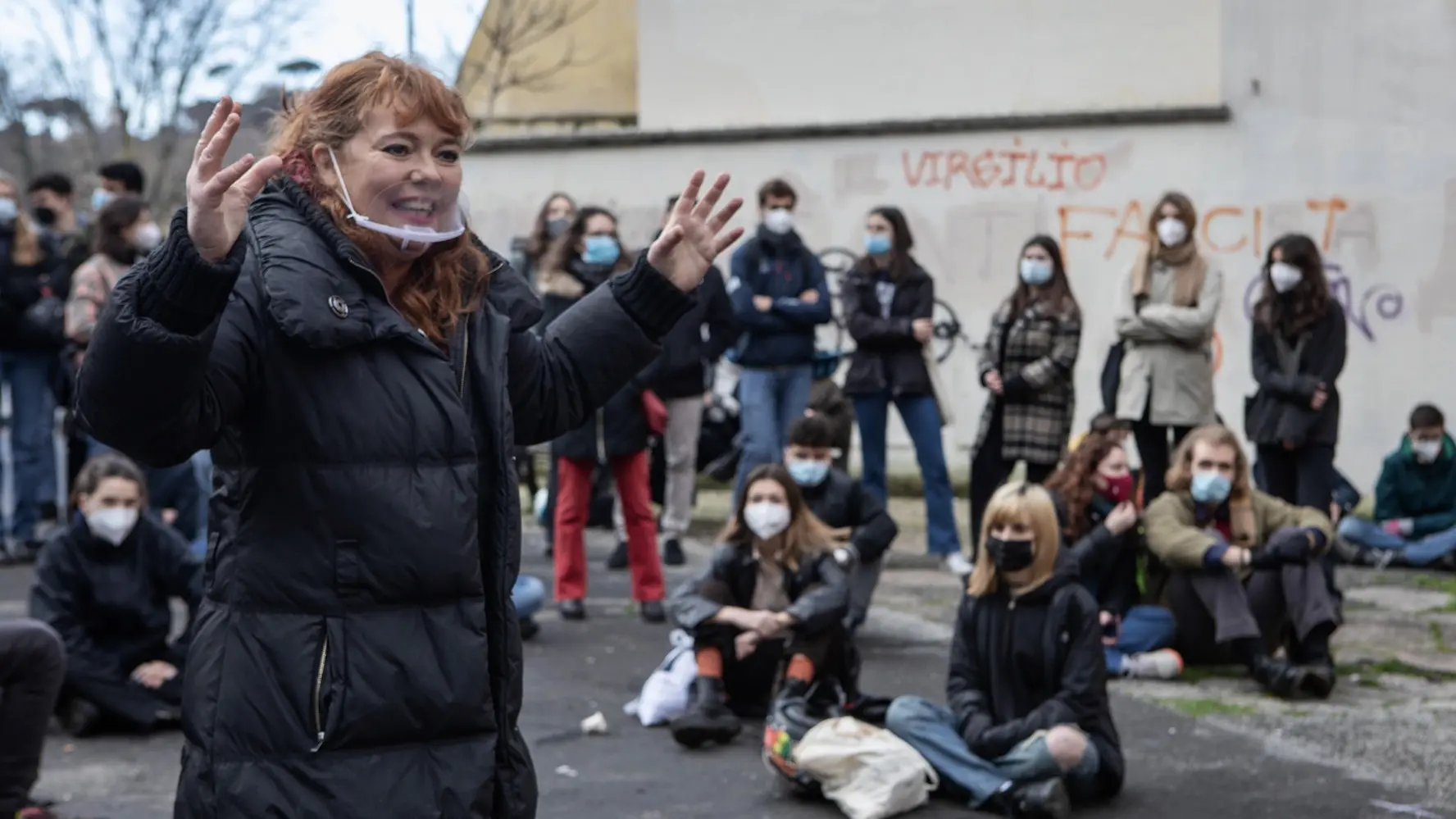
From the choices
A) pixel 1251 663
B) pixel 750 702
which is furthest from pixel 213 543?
pixel 1251 663

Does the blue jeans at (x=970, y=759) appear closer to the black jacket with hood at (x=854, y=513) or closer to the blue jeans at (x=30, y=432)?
the black jacket with hood at (x=854, y=513)

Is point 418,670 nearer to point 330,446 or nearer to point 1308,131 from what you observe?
point 330,446

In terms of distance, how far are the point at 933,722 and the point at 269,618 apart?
11.7 feet

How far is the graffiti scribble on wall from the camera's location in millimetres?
14297

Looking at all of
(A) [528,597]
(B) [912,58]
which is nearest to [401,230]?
(A) [528,597]

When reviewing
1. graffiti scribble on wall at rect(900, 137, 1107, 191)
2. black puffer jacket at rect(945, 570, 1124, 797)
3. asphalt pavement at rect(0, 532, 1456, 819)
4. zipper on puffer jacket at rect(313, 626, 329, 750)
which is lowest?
asphalt pavement at rect(0, 532, 1456, 819)

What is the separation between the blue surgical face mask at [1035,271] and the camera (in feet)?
33.3

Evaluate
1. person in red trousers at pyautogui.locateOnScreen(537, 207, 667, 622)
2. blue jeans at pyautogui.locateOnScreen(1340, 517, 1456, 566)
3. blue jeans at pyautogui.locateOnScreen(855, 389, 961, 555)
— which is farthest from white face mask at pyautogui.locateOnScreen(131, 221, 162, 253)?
blue jeans at pyautogui.locateOnScreen(1340, 517, 1456, 566)

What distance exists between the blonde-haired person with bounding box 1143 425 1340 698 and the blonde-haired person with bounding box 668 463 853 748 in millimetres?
1505

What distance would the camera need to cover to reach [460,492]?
3.13 metres

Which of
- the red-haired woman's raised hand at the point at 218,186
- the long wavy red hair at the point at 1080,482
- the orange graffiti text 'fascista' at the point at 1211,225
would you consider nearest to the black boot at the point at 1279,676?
the long wavy red hair at the point at 1080,482

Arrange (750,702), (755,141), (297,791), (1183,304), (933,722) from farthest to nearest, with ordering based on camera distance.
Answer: (755,141) → (1183,304) → (750,702) → (933,722) → (297,791)

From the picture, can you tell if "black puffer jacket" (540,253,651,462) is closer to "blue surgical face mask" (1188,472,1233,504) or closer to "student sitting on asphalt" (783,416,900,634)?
"student sitting on asphalt" (783,416,900,634)

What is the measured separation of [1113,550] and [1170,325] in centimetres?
224
